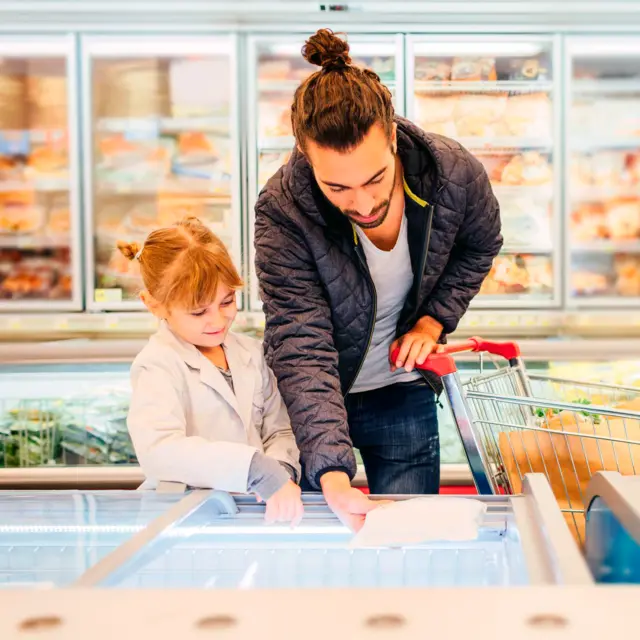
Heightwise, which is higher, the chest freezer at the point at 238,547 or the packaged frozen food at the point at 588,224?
the packaged frozen food at the point at 588,224

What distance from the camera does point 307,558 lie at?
1.05m

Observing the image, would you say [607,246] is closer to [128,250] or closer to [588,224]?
[588,224]

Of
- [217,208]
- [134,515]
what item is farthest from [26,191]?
[134,515]

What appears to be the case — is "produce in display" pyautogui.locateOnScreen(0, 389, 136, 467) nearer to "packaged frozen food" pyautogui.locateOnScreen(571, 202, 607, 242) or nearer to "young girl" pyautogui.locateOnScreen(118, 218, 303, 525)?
"young girl" pyautogui.locateOnScreen(118, 218, 303, 525)

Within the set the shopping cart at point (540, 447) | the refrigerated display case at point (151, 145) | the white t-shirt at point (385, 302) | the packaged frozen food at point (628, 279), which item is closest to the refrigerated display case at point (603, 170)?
the packaged frozen food at point (628, 279)

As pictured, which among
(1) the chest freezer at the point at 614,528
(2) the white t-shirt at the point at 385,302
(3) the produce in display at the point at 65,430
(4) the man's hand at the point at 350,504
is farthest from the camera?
(3) the produce in display at the point at 65,430

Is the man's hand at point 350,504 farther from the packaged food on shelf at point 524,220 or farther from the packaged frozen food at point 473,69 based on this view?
the packaged frozen food at point 473,69

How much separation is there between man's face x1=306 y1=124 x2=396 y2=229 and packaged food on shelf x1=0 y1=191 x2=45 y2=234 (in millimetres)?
2822

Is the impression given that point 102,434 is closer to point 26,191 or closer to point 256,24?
point 26,191

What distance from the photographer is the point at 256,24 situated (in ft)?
12.6

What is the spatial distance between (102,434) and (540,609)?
10.2 ft

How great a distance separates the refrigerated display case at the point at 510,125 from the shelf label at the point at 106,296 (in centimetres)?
167

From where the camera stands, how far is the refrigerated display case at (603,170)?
3938 mm

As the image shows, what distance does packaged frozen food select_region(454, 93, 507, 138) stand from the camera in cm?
402
